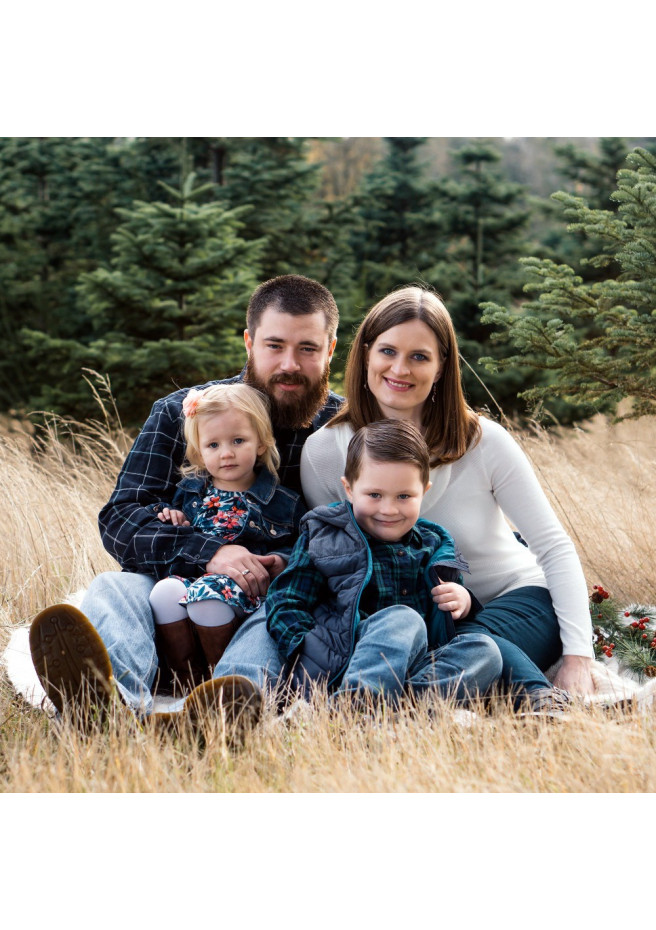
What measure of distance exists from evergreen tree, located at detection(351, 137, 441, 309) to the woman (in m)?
7.64

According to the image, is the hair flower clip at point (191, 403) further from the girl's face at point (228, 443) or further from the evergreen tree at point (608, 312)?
the evergreen tree at point (608, 312)

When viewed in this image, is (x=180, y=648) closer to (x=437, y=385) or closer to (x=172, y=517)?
(x=172, y=517)

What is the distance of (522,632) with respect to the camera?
275cm

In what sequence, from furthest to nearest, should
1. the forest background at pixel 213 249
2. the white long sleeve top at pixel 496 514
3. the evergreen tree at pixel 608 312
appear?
1. the forest background at pixel 213 249
2. the evergreen tree at pixel 608 312
3. the white long sleeve top at pixel 496 514

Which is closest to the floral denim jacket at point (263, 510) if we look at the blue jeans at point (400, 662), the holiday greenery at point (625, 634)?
the blue jeans at point (400, 662)

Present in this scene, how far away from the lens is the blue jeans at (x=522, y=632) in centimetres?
260

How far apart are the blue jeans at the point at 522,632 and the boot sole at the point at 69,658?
3.47 feet

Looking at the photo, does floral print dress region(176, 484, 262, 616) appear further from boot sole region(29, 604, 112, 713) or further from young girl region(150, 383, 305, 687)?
boot sole region(29, 604, 112, 713)

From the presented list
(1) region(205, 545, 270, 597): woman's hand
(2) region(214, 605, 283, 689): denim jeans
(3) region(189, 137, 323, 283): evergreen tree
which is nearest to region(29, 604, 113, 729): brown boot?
(2) region(214, 605, 283, 689): denim jeans

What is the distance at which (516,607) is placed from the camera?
9.25 ft

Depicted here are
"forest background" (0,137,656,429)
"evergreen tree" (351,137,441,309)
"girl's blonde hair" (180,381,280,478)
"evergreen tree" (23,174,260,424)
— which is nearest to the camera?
"girl's blonde hair" (180,381,280,478)

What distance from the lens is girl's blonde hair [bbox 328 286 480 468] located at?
2914 mm

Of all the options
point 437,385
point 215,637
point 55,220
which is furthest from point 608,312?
point 55,220

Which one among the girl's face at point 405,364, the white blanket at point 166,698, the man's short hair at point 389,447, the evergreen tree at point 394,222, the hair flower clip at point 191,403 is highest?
the evergreen tree at point 394,222
